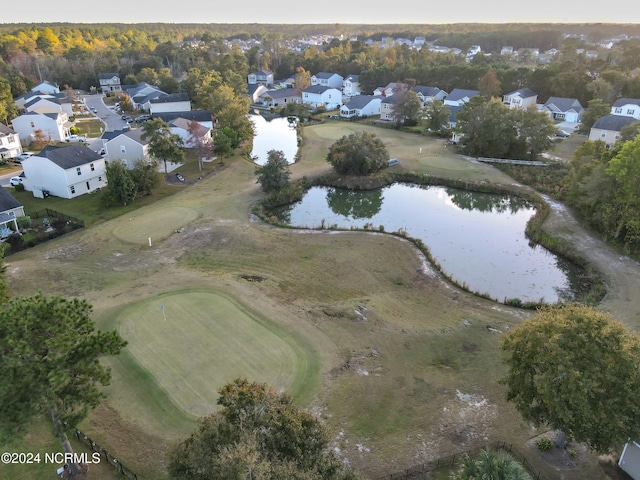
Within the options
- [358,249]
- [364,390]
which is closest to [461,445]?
[364,390]

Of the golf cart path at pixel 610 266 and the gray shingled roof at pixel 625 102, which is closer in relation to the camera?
the golf cart path at pixel 610 266

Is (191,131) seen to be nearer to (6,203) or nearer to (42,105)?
(6,203)

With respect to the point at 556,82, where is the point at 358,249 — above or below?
below

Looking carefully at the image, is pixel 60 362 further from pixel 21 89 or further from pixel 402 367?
pixel 21 89

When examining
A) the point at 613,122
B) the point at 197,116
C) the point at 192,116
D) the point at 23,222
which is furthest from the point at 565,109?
the point at 23,222

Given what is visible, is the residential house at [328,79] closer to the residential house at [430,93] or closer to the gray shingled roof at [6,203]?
the residential house at [430,93]

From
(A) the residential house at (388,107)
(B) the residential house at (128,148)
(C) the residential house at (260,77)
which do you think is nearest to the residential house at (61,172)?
(B) the residential house at (128,148)
